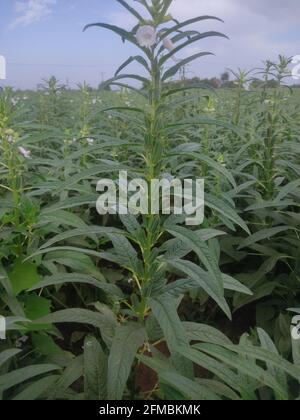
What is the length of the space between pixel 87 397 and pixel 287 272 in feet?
6.32

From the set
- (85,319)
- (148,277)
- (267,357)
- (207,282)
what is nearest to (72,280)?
(85,319)

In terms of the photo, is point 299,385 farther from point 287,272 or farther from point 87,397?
point 287,272

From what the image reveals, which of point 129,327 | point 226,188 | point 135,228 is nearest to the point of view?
point 129,327

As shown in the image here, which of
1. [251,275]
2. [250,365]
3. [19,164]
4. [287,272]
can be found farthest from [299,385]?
[19,164]

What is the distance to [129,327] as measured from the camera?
1489 millimetres

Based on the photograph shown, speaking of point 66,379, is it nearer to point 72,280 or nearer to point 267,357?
point 72,280

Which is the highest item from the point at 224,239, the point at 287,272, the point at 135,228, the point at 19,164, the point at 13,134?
the point at 13,134

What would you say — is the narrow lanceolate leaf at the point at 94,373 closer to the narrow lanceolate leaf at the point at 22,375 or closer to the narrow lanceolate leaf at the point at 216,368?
the narrow lanceolate leaf at the point at 22,375

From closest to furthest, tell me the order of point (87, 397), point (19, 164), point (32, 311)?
point (87, 397)
point (32, 311)
point (19, 164)

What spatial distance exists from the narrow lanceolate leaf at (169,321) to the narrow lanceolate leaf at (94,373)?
0.27 metres

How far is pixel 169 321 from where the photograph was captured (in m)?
1.35

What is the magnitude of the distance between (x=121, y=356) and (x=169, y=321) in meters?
0.20

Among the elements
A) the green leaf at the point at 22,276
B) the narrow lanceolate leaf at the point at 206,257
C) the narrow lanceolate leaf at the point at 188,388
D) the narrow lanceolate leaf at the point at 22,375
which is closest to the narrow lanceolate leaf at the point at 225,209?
the narrow lanceolate leaf at the point at 206,257

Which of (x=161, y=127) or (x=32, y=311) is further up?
(x=161, y=127)
